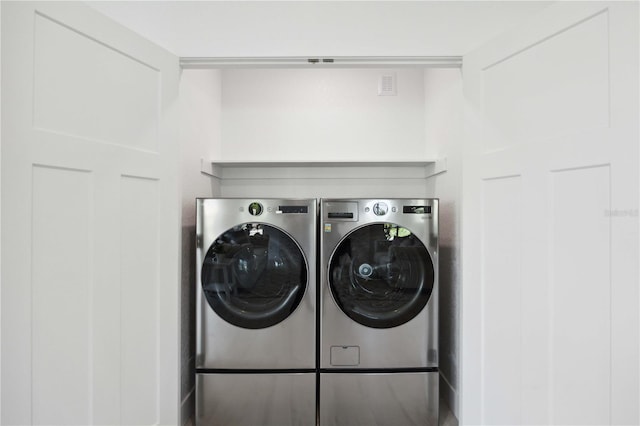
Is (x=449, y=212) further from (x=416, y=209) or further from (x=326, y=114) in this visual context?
(x=326, y=114)

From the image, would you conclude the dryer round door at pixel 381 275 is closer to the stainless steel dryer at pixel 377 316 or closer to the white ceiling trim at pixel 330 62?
the stainless steel dryer at pixel 377 316

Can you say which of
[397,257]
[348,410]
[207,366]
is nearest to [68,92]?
[207,366]

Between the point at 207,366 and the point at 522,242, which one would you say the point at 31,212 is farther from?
the point at 522,242

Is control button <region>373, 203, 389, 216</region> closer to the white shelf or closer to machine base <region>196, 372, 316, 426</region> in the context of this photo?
the white shelf

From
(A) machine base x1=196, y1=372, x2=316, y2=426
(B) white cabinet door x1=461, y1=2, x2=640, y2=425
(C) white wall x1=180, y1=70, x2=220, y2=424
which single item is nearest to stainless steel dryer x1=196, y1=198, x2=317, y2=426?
(A) machine base x1=196, y1=372, x2=316, y2=426

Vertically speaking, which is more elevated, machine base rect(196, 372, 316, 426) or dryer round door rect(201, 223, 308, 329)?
dryer round door rect(201, 223, 308, 329)

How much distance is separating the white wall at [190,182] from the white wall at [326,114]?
13.5 inches

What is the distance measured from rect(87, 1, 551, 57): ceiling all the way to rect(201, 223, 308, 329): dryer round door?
0.89 metres

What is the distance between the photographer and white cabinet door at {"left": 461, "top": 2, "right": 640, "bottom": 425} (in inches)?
35.7

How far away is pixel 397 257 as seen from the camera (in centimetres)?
171

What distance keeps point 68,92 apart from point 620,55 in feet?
5.68

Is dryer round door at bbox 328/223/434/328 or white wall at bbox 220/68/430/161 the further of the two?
white wall at bbox 220/68/430/161

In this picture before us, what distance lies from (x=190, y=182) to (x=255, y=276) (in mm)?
691

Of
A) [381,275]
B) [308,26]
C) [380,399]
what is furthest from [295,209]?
[380,399]
